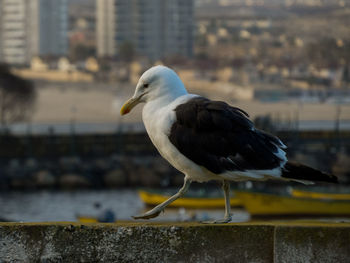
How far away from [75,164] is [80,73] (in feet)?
186

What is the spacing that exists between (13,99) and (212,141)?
5834 cm

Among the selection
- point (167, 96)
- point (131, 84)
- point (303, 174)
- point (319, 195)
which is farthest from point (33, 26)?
point (303, 174)

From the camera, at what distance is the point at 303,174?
13.2ft

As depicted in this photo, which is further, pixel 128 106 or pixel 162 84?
pixel 128 106

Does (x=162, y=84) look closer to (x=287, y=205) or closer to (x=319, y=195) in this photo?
(x=287, y=205)

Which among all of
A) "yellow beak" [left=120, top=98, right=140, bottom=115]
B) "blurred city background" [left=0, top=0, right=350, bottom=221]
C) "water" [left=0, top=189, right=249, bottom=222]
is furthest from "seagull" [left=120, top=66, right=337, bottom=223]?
"water" [left=0, top=189, right=249, bottom=222]

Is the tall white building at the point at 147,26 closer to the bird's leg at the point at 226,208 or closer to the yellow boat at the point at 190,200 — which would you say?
the yellow boat at the point at 190,200

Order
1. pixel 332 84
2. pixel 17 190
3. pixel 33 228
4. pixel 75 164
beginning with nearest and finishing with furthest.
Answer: pixel 33 228 < pixel 17 190 < pixel 75 164 < pixel 332 84

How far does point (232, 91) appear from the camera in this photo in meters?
88.8

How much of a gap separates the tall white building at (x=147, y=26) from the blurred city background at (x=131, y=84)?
0.35ft

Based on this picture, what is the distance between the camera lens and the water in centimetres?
3300

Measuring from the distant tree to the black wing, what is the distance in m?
55.6

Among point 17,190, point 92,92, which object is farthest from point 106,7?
point 17,190

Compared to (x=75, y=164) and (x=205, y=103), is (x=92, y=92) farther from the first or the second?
(x=205, y=103)
